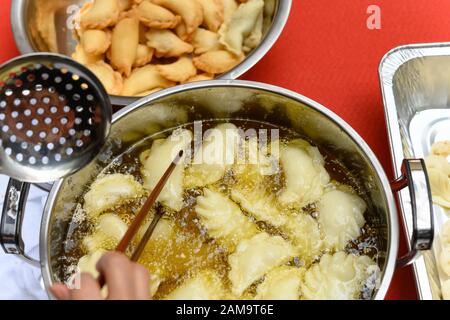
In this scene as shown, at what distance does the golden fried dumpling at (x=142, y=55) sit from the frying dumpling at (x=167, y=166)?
269 mm

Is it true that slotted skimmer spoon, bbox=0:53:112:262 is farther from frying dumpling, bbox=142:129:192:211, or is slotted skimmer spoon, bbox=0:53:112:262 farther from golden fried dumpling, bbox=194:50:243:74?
golden fried dumpling, bbox=194:50:243:74

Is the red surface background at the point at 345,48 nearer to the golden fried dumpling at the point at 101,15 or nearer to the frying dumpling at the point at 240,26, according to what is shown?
the frying dumpling at the point at 240,26

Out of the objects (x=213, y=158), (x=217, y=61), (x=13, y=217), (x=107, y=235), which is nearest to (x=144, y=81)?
(x=217, y=61)

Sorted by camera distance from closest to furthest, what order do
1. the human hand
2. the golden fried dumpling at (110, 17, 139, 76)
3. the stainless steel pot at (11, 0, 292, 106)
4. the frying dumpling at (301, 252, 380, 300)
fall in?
the human hand → the frying dumpling at (301, 252, 380, 300) → the stainless steel pot at (11, 0, 292, 106) → the golden fried dumpling at (110, 17, 139, 76)

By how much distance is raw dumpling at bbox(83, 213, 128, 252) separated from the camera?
974 millimetres

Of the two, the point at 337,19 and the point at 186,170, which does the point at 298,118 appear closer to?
the point at 186,170

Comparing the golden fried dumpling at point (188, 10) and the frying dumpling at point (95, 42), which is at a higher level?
the golden fried dumpling at point (188, 10)

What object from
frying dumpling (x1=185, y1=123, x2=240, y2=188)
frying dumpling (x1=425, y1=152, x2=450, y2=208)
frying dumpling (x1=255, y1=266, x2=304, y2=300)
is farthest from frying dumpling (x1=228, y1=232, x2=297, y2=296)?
frying dumpling (x1=425, y1=152, x2=450, y2=208)

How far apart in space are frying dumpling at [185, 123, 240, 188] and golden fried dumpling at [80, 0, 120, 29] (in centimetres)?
44

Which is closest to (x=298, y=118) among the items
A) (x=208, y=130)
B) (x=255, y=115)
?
(x=255, y=115)

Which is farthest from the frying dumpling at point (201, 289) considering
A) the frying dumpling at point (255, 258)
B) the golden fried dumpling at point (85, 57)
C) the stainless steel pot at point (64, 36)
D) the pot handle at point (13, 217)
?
the golden fried dumpling at point (85, 57)

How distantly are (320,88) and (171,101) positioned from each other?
0.48m

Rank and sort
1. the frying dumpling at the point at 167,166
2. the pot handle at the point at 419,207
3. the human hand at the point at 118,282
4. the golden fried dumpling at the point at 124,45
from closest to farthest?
1. the human hand at the point at 118,282
2. the pot handle at the point at 419,207
3. the frying dumpling at the point at 167,166
4. the golden fried dumpling at the point at 124,45

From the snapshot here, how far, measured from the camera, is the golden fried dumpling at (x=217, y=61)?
1212 mm
